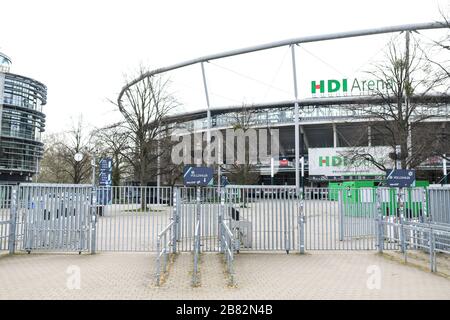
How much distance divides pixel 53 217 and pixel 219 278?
19.1 ft

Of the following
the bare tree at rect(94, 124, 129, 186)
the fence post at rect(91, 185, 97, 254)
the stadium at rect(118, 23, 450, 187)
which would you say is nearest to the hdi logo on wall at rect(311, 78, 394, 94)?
the stadium at rect(118, 23, 450, 187)

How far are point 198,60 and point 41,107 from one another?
29.6 metres

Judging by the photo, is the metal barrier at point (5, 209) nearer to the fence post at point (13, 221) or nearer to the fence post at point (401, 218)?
the fence post at point (13, 221)

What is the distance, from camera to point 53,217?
38.2 ft

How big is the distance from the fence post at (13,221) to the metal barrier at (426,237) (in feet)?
35.2

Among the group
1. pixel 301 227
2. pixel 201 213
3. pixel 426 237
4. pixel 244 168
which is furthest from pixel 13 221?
pixel 244 168

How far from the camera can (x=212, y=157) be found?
42031mm

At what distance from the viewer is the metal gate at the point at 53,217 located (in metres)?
11.6

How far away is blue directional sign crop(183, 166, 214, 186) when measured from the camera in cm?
1059

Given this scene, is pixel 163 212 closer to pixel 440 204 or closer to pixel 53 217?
pixel 53 217

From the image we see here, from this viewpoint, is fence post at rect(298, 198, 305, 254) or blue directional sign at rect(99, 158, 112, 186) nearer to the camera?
fence post at rect(298, 198, 305, 254)

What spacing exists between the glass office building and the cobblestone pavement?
162ft

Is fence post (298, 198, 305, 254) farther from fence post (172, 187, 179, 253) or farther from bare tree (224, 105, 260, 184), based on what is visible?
bare tree (224, 105, 260, 184)
